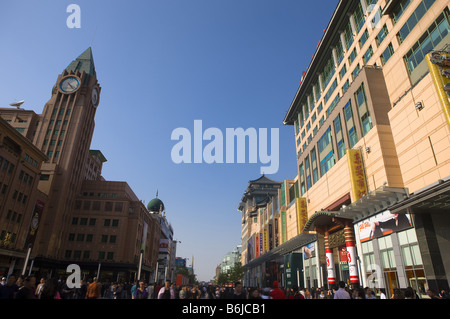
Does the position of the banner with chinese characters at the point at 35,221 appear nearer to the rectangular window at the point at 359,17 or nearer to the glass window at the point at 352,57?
the glass window at the point at 352,57

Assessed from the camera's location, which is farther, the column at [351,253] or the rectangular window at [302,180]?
the rectangular window at [302,180]

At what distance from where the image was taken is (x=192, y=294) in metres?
14.5

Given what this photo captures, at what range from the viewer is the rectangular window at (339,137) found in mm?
30297

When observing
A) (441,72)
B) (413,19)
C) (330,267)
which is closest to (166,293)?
(441,72)

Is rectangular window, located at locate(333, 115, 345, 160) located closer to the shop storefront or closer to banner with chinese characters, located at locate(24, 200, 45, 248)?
the shop storefront

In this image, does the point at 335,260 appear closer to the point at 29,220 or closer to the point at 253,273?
the point at 29,220

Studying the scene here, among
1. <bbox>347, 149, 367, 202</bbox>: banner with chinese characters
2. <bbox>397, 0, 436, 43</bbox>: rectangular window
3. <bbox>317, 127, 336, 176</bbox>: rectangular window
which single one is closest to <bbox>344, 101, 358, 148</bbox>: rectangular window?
<bbox>347, 149, 367, 202</bbox>: banner with chinese characters

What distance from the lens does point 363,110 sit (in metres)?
26.3

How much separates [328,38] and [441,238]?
31.2 m

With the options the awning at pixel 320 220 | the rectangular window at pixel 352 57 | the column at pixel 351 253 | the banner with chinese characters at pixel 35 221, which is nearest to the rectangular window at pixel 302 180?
the awning at pixel 320 220

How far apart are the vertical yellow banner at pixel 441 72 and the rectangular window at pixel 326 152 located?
642 inches

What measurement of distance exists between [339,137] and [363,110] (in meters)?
5.36

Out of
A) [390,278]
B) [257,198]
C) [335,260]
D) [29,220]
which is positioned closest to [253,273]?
[257,198]

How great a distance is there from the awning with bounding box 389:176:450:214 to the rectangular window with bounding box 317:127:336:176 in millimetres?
14216
